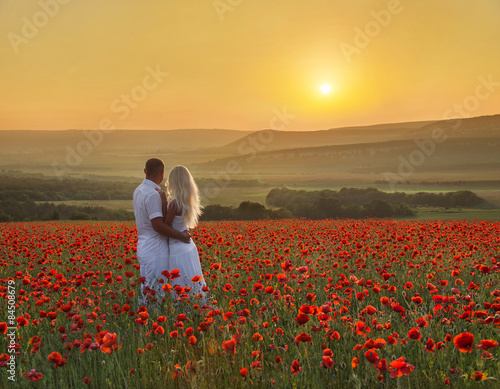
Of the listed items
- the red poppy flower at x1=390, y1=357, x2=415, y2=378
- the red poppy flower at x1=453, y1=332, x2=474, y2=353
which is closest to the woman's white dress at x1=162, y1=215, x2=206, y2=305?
the red poppy flower at x1=390, y1=357, x2=415, y2=378

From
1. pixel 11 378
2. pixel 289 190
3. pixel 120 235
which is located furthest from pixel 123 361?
pixel 289 190

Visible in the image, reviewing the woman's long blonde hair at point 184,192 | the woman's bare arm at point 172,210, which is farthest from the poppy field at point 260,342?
the woman's long blonde hair at point 184,192

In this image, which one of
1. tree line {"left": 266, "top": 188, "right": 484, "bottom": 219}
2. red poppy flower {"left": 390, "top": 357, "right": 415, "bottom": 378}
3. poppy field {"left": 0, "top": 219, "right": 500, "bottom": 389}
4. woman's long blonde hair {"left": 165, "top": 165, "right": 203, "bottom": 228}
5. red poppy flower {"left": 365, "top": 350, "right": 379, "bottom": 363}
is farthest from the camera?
tree line {"left": 266, "top": 188, "right": 484, "bottom": 219}

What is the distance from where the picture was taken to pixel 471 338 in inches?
92.5

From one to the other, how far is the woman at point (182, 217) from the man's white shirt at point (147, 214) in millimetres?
129

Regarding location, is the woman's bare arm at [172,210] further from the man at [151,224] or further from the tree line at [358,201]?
the tree line at [358,201]

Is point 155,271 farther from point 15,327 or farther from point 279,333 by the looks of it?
point 279,333

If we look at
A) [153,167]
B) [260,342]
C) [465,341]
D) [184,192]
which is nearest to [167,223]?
[184,192]

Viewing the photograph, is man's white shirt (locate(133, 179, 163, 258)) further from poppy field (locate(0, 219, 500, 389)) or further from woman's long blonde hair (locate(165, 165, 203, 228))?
poppy field (locate(0, 219, 500, 389))

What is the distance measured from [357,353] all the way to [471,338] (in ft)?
4.26

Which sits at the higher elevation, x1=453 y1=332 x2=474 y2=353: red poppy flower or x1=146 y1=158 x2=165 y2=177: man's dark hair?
x1=146 y1=158 x2=165 y2=177: man's dark hair

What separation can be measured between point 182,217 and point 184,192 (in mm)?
334

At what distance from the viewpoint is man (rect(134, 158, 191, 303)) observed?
17.8 ft

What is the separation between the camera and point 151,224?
5.58 metres
